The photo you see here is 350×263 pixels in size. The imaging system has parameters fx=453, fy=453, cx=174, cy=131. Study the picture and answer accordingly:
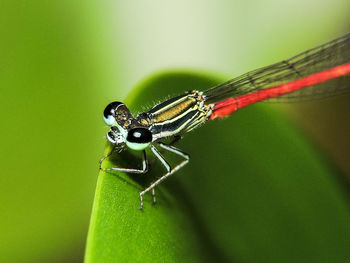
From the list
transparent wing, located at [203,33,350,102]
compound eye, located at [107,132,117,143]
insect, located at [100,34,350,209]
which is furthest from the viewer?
transparent wing, located at [203,33,350,102]

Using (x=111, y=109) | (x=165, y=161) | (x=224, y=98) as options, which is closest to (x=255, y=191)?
(x=165, y=161)

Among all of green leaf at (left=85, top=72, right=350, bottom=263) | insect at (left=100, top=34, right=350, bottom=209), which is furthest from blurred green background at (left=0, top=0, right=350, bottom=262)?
insect at (left=100, top=34, right=350, bottom=209)

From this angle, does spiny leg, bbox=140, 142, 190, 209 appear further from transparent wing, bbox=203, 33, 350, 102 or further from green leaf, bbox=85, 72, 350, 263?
transparent wing, bbox=203, 33, 350, 102

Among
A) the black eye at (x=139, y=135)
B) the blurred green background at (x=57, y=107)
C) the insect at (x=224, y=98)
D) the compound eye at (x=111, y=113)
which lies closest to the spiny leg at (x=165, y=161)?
the insect at (x=224, y=98)

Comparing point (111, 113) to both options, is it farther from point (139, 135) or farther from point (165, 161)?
point (165, 161)

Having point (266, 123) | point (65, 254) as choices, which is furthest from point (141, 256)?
point (65, 254)

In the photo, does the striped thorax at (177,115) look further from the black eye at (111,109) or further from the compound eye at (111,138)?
the compound eye at (111,138)

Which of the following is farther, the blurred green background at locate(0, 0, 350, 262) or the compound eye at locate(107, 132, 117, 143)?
the blurred green background at locate(0, 0, 350, 262)

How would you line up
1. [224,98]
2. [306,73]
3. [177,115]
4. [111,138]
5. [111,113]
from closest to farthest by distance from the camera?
[111,138] < [111,113] < [177,115] < [224,98] < [306,73]
